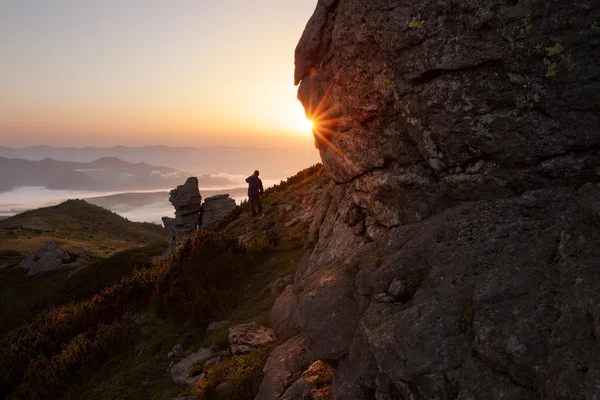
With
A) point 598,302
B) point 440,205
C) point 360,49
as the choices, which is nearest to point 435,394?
point 598,302

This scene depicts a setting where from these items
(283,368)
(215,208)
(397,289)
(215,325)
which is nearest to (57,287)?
(215,208)

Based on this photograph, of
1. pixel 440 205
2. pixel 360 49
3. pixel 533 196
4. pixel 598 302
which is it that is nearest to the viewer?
pixel 598 302

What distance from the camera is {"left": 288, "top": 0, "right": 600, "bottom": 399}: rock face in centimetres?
483

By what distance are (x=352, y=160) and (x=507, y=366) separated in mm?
6996

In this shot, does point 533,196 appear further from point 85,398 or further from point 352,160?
point 85,398

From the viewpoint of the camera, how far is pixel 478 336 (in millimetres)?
5117

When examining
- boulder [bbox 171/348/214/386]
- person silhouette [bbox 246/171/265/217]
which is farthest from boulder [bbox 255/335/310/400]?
person silhouette [bbox 246/171/265/217]

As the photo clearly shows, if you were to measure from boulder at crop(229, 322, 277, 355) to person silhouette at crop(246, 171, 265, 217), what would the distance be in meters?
15.0

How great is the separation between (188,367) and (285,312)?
3.17 m

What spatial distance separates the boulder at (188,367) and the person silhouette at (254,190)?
1525 cm

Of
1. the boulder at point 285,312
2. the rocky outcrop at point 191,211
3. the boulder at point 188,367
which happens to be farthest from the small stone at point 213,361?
the rocky outcrop at point 191,211

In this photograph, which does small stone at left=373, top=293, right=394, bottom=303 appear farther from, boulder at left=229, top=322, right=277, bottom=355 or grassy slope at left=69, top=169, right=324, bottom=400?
boulder at left=229, top=322, right=277, bottom=355

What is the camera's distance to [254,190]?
26516 mm

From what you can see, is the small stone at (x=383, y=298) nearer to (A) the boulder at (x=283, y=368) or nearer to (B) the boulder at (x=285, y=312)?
(A) the boulder at (x=283, y=368)
